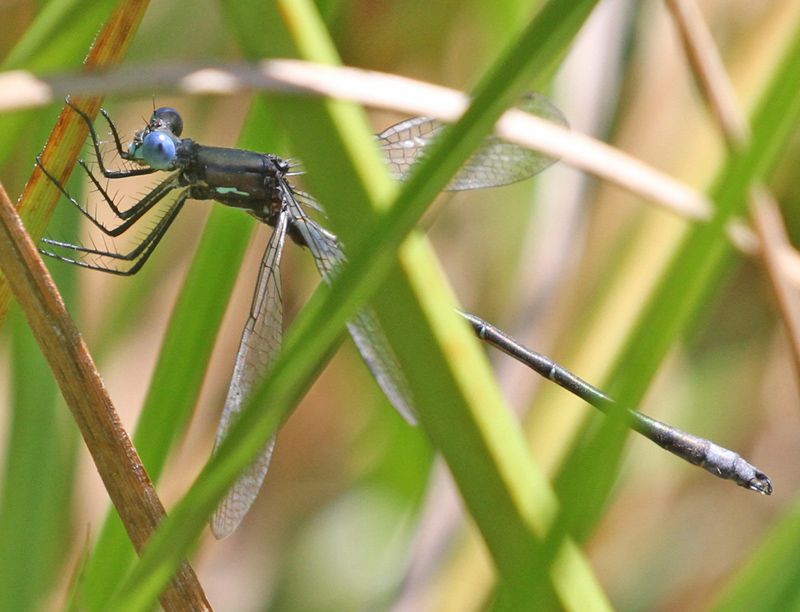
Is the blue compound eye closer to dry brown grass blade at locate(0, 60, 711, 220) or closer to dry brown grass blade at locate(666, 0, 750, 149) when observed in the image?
dry brown grass blade at locate(0, 60, 711, 220)

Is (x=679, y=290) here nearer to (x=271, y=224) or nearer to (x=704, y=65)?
(x=704, y=65)

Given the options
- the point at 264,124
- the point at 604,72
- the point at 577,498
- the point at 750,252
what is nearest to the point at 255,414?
the point at 577,498

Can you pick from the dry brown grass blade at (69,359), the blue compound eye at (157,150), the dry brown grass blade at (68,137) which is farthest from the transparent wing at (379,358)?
the dry brown grass blade at (69,359)

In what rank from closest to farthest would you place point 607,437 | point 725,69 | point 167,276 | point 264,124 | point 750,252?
1. point 607,437
2. point 264,124
3. point 750,252
4. point 725,69
5. point 167,276

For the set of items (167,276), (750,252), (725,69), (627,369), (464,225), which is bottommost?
(627,369)

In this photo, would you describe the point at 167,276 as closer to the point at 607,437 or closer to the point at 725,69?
the point at 725,69

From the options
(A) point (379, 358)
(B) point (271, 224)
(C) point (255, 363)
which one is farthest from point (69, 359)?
(B) point (271, 224)
